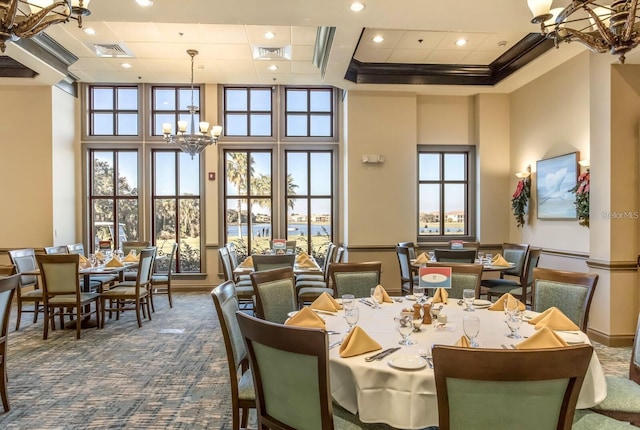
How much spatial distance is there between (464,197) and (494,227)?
31.3 inches

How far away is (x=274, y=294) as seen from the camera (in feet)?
10.3

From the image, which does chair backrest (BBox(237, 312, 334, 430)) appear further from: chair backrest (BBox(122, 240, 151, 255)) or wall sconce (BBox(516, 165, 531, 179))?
wall sconce (BBox(516, 165, 531, 179))

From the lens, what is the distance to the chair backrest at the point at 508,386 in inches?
50.5

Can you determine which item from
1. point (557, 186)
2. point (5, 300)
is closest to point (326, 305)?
point (5, 300)

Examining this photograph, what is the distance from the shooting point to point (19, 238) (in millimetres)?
7051

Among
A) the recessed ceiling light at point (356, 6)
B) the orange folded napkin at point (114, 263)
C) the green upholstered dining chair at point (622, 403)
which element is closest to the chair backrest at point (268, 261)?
the orange folded napkin at point (114, 263)

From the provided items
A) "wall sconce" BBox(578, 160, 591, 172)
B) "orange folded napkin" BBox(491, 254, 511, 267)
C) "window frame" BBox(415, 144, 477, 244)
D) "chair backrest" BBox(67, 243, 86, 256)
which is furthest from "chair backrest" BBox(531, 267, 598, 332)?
"chair backrest" BBox(67, 243, 86, 256)

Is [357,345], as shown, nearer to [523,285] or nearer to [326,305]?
[326,305]

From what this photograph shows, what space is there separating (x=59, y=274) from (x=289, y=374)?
445 cm

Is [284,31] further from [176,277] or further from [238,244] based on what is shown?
[176,277]

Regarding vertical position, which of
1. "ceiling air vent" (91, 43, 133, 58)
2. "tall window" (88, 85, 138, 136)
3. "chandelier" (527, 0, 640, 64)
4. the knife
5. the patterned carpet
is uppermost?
"ceiling air vent" (91, 43, 133, 58)

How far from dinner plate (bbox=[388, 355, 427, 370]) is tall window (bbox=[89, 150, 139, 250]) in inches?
286

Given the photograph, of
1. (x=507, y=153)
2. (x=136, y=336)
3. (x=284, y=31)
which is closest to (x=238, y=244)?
(x=136, y=336)

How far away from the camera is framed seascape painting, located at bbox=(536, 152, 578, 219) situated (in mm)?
5547
